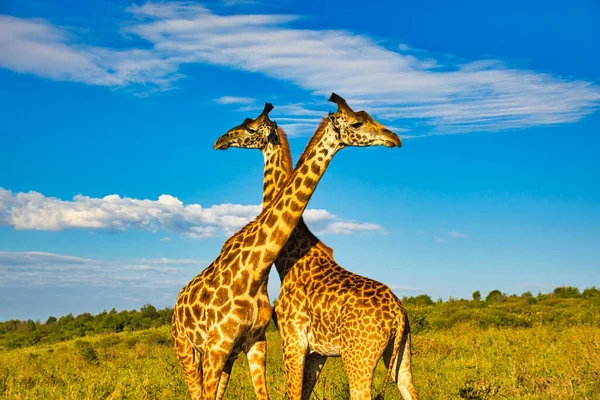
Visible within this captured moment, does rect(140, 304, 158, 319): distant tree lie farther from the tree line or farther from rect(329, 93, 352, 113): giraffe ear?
rect(329, 93, 352, 113): giraffe ear

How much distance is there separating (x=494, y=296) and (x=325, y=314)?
3856cm

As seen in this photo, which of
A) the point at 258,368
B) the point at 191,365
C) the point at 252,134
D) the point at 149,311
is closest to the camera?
the point at 258,368

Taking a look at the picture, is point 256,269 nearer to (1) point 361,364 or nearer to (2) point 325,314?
(2) point 325,314

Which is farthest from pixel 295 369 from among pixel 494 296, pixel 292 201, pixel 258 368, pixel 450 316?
pixel 494 296

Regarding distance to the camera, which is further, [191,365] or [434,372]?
[434,372]

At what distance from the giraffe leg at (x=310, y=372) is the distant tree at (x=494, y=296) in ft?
114

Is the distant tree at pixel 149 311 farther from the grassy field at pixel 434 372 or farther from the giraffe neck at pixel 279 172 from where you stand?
the giraffe neck at pixel 279 172

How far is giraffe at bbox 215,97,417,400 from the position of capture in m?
7.53

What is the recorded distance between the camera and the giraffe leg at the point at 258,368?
7875 millimetres

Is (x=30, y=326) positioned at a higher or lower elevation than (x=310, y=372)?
lower

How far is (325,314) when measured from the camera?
7.95 m

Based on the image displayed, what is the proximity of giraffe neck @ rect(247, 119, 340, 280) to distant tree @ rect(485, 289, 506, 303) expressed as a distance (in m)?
36.2

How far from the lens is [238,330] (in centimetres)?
757

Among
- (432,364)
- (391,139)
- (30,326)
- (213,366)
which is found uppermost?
(391,139)
